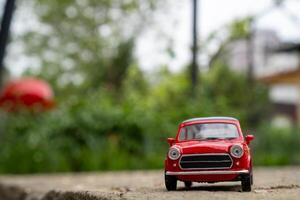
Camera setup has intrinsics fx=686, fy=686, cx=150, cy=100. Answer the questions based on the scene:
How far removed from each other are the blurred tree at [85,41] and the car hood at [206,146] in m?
18.8

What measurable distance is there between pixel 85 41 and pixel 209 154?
23.6m

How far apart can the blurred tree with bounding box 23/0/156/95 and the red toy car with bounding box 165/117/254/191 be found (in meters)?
18.7

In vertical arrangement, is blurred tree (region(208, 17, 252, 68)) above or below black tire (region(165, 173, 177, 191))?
above

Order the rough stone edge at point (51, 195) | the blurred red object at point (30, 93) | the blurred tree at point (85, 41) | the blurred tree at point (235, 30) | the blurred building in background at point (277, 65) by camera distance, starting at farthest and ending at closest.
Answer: the blurred building in background at point (277, 65) < the blurred tree at point (85, 41) < the blurred red object at point (30, 93) < the blurred tree at point (235, 30) < the rough stone edge at point (51, 195)

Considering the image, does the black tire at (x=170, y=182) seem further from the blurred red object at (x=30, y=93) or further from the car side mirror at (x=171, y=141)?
the blurred red object at (x=30, y=93)

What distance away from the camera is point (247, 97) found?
2519 centimetres

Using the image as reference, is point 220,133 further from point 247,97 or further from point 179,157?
point 247,97

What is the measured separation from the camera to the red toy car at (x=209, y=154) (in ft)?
11.0

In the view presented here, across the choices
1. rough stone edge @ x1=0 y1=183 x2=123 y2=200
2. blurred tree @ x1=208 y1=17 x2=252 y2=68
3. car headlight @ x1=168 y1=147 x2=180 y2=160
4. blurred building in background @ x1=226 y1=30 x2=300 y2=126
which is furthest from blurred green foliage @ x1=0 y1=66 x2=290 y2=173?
blurred building in background @ x1=226 y1=30 x2=300 y2=126

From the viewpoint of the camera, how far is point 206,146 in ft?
11.3

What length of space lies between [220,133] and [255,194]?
0.37 meters

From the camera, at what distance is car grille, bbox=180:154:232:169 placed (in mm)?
3361

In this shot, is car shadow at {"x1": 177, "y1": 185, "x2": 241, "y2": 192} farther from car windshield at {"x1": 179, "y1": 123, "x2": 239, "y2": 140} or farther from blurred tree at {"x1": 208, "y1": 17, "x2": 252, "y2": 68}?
blurred tree at {"x1": 208, "y1": 17, "x2": 252, "y2": 68}

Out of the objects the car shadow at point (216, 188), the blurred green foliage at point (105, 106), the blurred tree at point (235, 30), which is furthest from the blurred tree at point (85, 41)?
the car shadow at point (216, 188)
